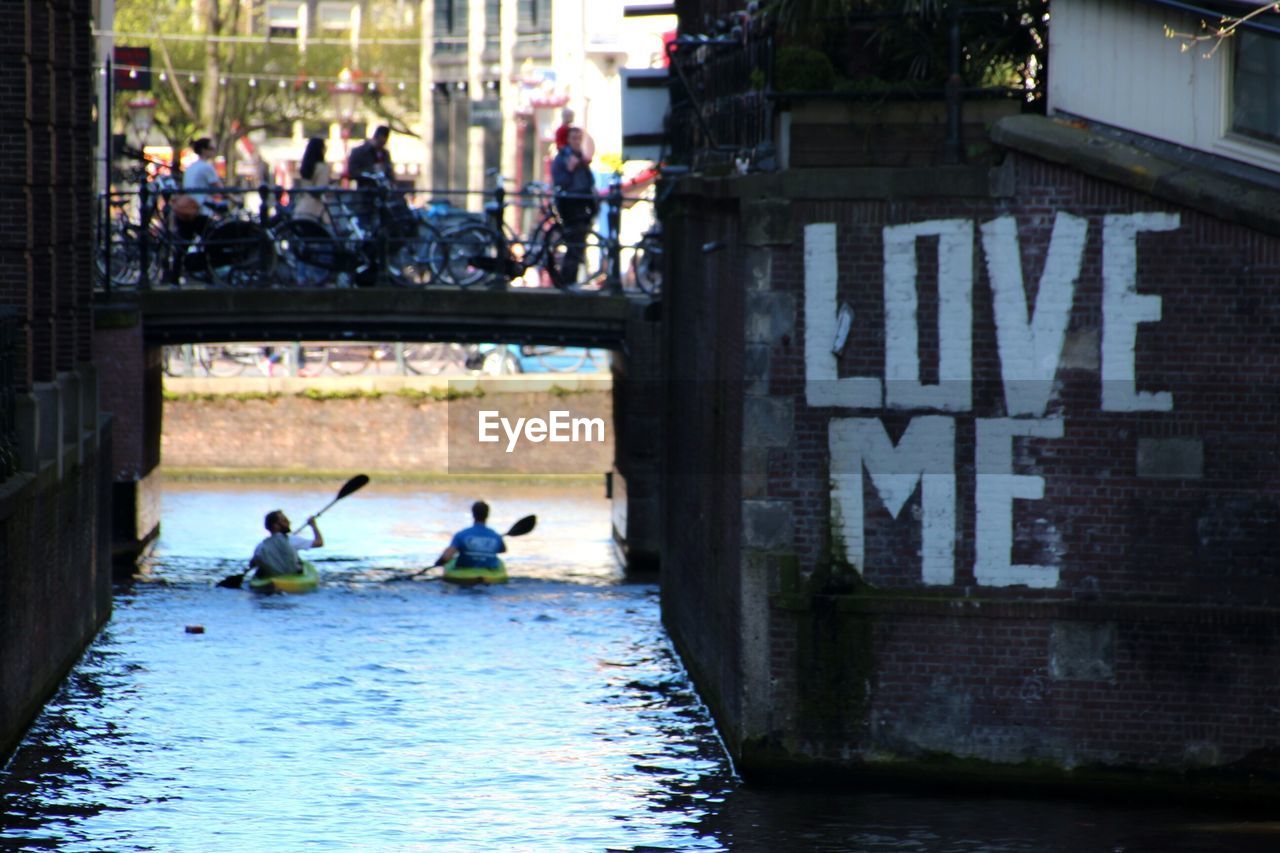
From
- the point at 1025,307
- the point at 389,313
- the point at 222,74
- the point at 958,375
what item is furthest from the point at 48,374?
the point at 222,74

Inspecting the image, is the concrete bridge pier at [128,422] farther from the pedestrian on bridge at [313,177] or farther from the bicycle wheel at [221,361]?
the bicycle wheel at [221,361]

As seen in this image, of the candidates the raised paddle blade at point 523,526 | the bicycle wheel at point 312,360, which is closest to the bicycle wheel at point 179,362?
the bicycle wheel at point 312,360

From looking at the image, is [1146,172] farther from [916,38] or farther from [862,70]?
[862,70]

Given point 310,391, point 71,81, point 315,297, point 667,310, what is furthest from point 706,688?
point 310,391

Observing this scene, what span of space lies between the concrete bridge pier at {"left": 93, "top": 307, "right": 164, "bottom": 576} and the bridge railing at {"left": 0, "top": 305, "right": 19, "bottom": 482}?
10961 millimetres

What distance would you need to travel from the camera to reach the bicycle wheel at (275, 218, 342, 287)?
2752cm

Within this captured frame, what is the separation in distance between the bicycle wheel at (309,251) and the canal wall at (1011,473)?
13.5m

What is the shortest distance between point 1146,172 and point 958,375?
1.76 m

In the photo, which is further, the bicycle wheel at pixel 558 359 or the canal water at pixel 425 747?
the bicycle wheel at pixel 558 359

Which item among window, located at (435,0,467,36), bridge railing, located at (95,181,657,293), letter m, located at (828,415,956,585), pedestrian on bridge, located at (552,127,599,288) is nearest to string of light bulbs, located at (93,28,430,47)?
window, located at (435,0,467,36)

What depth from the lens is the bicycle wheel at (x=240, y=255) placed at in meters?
27.7

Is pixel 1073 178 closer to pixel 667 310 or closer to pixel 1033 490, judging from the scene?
pixel 1033 490

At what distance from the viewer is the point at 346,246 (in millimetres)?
27625

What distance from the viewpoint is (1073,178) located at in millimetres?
14398
